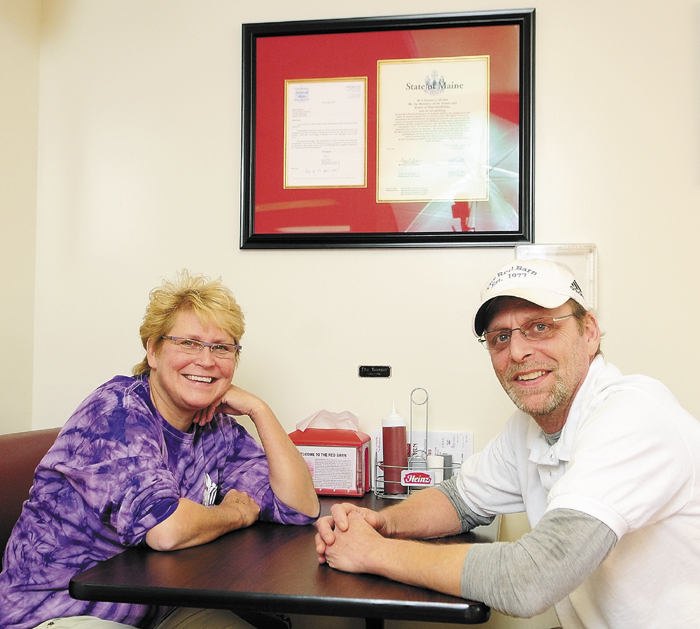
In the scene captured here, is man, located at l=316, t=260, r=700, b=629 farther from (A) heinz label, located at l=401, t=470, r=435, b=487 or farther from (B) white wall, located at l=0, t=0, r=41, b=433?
(B) white wall, located at l=0, t=0, r=41, b=433

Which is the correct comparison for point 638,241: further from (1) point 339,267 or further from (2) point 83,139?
(2) point 83,139

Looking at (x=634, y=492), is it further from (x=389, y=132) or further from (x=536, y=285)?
(x=389, y=132)

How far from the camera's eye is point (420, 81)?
2.13 meters

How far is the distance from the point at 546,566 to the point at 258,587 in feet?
1.53

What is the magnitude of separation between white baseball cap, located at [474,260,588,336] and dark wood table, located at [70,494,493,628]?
0.57 m

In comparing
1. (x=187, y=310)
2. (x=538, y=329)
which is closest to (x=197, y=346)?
(x=187, y=310)

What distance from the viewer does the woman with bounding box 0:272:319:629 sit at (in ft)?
4.45

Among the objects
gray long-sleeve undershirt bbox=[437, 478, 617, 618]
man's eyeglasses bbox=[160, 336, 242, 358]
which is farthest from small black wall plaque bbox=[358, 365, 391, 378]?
gray long-sleeve undershirt bbox=[437, 478, 617, 618]

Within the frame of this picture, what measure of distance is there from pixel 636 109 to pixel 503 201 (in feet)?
1.57

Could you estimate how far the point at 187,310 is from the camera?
1622 millimetres

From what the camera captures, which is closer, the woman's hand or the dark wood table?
the dark wood table

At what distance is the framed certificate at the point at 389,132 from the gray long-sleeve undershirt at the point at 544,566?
3.92 feet

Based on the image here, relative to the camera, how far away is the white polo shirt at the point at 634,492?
104 centimetres

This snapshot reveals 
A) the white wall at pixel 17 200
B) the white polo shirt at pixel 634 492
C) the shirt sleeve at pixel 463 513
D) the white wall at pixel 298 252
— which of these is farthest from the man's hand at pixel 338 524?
the white wall at pixel 17 200
